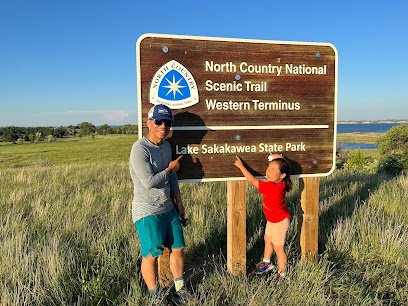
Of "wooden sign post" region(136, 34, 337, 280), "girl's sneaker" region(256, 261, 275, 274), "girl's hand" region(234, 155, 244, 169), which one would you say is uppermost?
Result: "wooden sign post" region(136, 34, 337, 280)

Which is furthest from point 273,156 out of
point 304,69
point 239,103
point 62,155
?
point 62,155

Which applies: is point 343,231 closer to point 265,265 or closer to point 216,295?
point 265,265

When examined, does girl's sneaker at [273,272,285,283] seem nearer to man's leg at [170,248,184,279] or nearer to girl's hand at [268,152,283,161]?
man's leg at [170,248,184,279]

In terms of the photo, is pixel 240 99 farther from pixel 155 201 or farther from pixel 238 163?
pixel 155 201

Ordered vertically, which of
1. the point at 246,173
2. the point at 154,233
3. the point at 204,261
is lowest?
the point at 204,261

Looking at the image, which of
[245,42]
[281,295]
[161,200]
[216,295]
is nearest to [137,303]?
[216,295]

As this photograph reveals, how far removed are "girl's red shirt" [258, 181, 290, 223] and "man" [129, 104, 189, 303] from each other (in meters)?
0.97

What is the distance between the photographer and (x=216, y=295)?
236cm

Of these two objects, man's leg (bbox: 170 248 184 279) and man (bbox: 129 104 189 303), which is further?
man's leg (bbox: 170 248 184 279)

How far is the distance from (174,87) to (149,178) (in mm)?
995

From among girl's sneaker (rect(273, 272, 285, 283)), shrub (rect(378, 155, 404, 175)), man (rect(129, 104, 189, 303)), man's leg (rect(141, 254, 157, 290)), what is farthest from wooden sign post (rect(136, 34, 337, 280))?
shrub (rect(378, 155, 404, 175))

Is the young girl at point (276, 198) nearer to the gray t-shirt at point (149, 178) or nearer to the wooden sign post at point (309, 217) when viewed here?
the wooden sign post at point (309, 217)

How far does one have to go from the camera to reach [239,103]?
2867 millimetres

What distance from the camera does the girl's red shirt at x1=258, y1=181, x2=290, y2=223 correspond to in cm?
277
